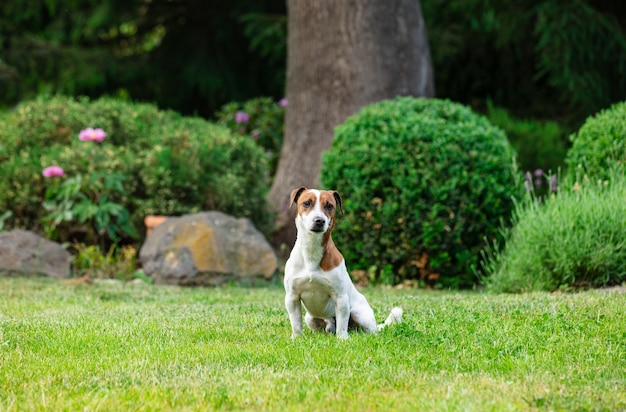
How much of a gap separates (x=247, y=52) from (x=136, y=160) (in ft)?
28.0

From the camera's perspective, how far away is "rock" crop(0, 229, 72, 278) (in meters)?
9.57

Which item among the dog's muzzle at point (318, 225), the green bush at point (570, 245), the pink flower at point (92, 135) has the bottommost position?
the green bush at point (570, 245)

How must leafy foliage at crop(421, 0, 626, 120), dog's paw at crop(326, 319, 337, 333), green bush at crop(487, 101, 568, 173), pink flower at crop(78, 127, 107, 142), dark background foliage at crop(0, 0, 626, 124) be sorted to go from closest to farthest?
1. dog's paw at crop(326, 319, 337, 333)
2. pink flower at crop(78, 127, 107, 142)
3. green bush at crop(487, 101, 568, 173)
4. leafy foliage at crop(421, 0, 626, 120)
5. dark background foliage at crop(0, 0, 626, 124)

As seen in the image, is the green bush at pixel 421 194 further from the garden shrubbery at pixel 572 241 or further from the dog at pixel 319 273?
the dog at pixel 319 273

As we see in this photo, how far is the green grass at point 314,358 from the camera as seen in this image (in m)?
3.84

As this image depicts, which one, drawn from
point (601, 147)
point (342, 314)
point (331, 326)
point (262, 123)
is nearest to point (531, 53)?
point (262, 123)

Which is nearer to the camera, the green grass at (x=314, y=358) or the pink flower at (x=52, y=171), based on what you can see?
the green grass at (x=314, y=358)

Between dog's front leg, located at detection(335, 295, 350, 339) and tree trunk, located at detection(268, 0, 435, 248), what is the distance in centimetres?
634

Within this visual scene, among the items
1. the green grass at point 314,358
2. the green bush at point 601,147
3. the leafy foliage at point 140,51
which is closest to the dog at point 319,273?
the green grass at point 314,358

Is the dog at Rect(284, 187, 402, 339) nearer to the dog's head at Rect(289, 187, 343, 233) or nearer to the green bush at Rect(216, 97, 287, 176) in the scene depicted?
the dog's head at Rect(289, 187, 343, 233)

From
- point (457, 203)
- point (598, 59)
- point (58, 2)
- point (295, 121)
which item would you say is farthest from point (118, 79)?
point (457, 203)

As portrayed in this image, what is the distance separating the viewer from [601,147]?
917 centimetres

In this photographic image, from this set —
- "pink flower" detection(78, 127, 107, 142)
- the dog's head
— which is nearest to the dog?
the dog's head

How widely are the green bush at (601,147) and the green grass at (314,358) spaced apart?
247 cm
